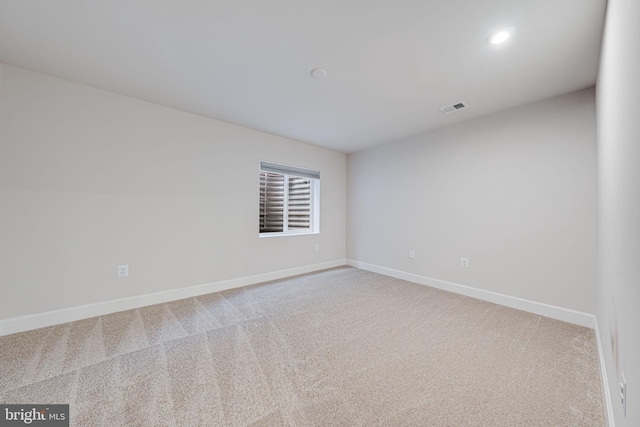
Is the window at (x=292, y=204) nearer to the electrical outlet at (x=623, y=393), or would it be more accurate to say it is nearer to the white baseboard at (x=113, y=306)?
the white baseboard at (x=113, y=306)

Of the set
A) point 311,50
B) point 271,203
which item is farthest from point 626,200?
point 271,203

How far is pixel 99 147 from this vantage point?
8.09ft

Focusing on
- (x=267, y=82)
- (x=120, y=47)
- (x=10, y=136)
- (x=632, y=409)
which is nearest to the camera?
(x=632, y=409)

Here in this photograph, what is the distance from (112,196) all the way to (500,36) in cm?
374

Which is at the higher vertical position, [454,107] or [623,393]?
[454,107]

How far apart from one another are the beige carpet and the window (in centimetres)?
203

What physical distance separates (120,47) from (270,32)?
1.20 m

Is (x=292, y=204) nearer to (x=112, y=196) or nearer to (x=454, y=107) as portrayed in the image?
(x=112, y=196)

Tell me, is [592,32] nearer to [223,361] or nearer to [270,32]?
[270,32]

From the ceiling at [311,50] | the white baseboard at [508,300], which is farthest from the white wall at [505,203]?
the ceiling at [311,50]

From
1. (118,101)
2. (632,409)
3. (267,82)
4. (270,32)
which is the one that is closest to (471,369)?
(632,409)

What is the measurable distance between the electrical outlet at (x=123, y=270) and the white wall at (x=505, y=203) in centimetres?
360

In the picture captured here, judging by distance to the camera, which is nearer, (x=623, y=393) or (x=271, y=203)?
(x=623, y=393)

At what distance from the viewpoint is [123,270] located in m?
2.60
